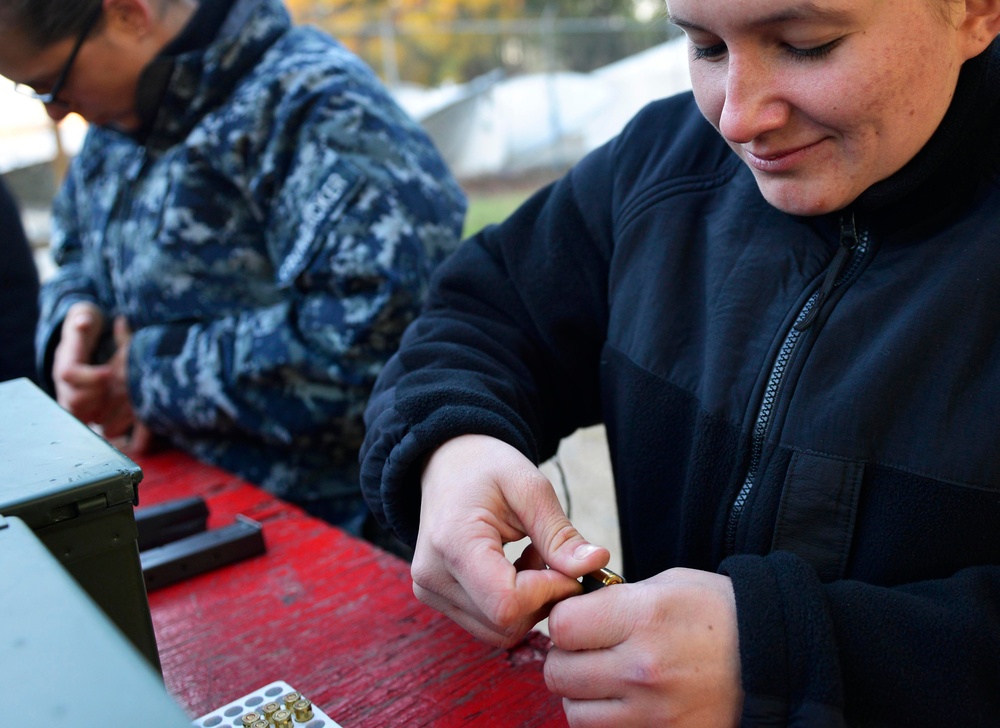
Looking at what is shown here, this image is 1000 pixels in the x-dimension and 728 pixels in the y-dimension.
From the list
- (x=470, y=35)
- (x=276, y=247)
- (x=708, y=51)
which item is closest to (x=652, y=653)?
(x=708, y=51)

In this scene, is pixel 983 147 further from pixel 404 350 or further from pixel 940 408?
pixel 404 350

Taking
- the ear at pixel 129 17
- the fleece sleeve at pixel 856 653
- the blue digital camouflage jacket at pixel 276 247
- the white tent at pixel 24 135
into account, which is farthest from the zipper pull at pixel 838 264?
the white tent at pixel 24 135

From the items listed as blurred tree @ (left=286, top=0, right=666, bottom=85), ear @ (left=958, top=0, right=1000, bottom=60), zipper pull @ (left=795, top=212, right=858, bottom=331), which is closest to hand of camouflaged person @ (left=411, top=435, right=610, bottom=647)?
zipper pull @ (left=795, top=212, right=858, bottom=331)

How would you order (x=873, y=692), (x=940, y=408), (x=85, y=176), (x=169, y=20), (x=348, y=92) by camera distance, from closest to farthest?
1. (x=873, y=692)
2. (x=940, y=408)
3. (x=348, y=92)
4. (x=169, y=20)
5. (x=85, y=176)

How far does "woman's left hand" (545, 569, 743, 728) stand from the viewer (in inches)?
30.2

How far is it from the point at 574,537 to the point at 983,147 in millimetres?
576

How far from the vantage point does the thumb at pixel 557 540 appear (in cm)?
88

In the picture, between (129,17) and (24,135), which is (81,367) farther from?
(24,135)

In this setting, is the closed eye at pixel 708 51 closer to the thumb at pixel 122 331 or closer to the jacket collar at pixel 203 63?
the jacket collar at pixel 203 63

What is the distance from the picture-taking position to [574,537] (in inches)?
36.3

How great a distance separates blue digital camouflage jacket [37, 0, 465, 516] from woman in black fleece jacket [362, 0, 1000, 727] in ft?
1.92

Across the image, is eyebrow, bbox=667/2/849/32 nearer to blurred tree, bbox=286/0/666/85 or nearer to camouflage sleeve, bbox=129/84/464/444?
camouflage sleeve, bbox=129/84/464/444

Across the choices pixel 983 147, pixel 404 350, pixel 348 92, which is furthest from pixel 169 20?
pixel 983 147

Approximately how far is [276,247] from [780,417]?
1.22 meters
